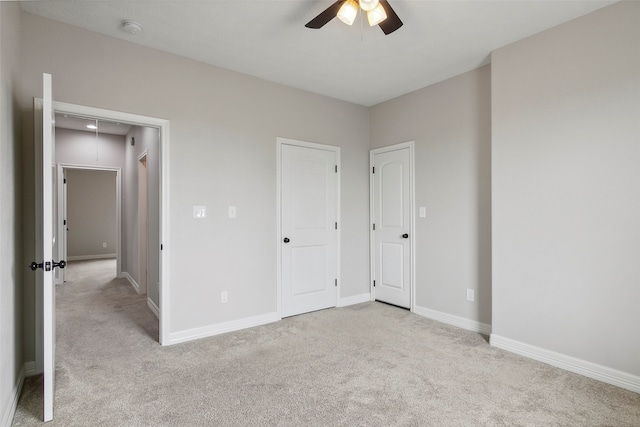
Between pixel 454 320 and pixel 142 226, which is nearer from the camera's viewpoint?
pixel 454 320

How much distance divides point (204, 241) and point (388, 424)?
2.23 m

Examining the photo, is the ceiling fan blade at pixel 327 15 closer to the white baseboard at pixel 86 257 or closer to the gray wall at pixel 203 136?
the gray wall at pixel 203 136

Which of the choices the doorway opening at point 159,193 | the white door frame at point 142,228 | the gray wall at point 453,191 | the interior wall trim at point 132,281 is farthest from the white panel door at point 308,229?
the interior wall trim at point 132,281

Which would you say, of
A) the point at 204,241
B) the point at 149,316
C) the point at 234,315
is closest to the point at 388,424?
the point at 234,315

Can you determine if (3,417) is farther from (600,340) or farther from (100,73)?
(600,340)

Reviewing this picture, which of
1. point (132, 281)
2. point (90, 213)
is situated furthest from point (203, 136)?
point (90, 213)

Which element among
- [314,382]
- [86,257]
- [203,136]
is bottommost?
[314,382]

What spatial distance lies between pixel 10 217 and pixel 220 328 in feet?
6.36

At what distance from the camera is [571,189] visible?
2.52 meters

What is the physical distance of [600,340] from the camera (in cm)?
239

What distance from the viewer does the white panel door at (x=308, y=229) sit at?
3797 millimetres

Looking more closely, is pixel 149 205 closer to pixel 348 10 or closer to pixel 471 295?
pixel 348 10

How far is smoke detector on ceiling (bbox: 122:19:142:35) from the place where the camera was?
99.1 inches

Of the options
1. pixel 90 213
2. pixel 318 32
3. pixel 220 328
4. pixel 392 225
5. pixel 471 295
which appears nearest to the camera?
pixel 318 32
